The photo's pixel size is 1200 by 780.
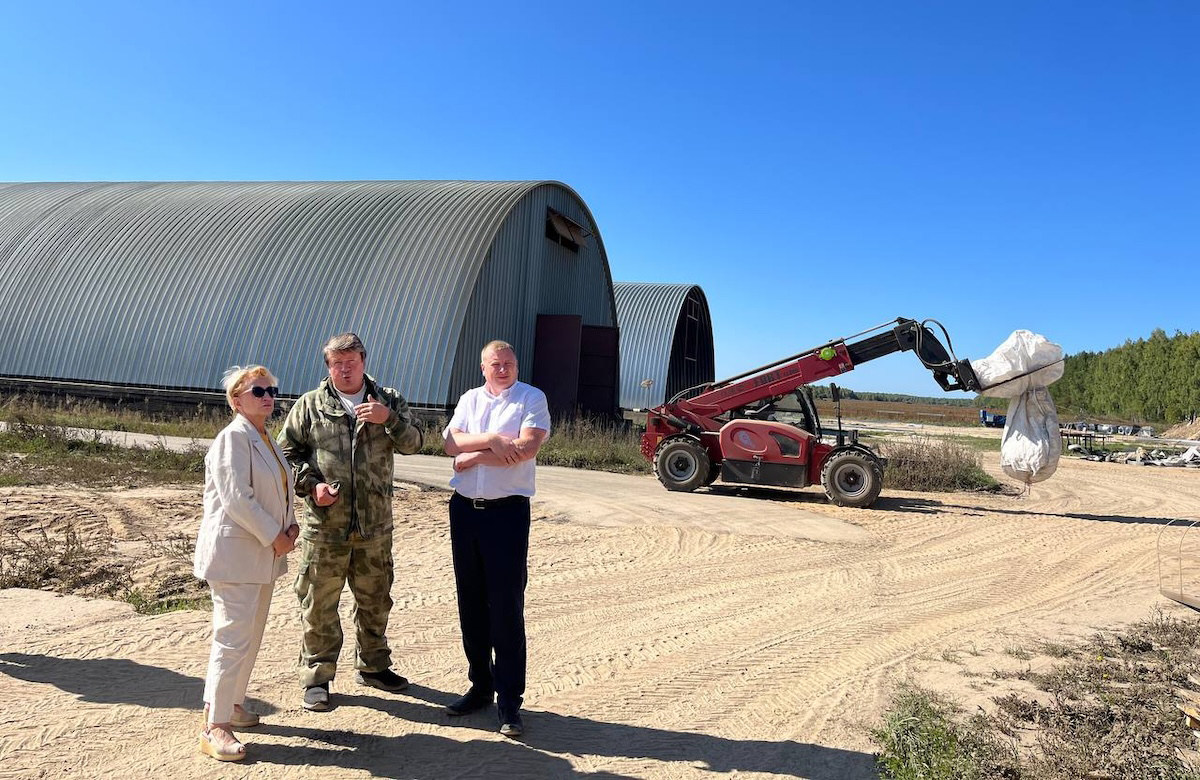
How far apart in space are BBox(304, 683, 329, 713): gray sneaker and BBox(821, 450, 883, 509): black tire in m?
10.2

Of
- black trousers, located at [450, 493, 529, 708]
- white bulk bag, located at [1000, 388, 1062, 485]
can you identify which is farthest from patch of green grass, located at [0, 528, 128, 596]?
white bulk bag, located at [1000, 388, 1062, 485]

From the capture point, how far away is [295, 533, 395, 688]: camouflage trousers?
176 inches

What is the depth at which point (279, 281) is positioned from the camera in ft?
71.8

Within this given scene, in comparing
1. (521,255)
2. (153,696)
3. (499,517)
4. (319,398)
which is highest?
(521,255)

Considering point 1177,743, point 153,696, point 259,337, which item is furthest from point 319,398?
point 259,337

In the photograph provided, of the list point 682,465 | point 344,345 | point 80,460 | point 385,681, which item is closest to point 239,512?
point 344,345

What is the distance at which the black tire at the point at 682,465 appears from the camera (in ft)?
46.5

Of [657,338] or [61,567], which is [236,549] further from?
[657,338]

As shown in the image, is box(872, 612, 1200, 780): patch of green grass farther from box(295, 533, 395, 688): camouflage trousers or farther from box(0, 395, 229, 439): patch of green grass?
box(0, 395, 229, 439): patch of green grass

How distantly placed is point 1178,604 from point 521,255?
1793 cm

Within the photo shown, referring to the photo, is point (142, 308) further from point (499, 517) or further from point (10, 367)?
point (499, 517)

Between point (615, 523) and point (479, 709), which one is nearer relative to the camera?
point (479, 709)

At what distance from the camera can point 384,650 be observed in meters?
4.79

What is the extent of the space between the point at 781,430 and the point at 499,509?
392 inches
